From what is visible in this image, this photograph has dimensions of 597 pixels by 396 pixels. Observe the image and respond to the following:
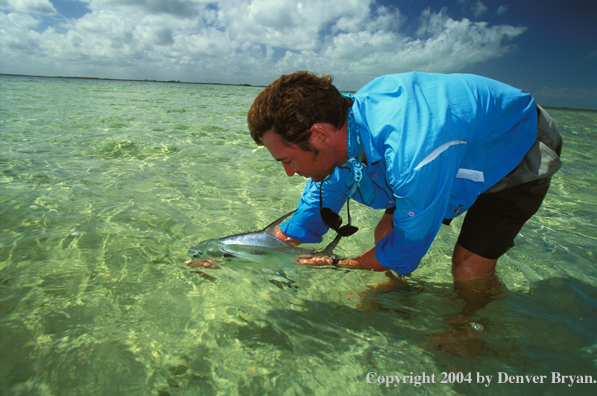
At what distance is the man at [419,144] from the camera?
55.2 inches

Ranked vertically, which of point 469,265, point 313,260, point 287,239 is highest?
point 469,265

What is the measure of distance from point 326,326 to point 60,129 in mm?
8068

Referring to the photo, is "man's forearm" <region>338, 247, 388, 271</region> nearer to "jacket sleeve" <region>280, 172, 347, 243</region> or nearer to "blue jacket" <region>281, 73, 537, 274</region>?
"blue jacket" <region>281, 73, 537, 274</region>

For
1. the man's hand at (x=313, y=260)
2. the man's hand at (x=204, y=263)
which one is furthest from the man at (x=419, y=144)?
the man's hand at (x=204, y=263)

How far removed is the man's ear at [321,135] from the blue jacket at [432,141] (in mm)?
156

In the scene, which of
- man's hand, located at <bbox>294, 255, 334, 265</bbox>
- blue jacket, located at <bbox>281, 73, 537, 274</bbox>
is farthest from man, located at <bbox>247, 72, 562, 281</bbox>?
man's hand, located at <bbox>294, 255, 334, 265</bbox>

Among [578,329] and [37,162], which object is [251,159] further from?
[578,329]

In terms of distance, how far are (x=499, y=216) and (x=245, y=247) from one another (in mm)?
1767

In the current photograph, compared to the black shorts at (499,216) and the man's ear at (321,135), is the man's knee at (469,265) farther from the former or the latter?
the man's ear at (321,135)

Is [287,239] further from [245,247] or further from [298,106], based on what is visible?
[298,106]

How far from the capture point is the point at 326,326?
2.08 meters

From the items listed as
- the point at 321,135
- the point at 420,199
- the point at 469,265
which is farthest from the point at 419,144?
the point at 469,265

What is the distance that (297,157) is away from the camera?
67.4 inches

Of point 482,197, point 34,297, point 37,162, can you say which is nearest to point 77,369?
point 34,297
